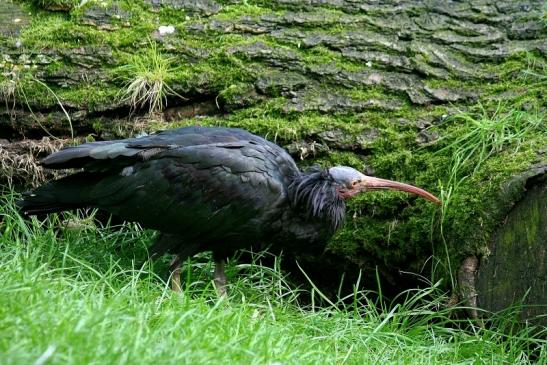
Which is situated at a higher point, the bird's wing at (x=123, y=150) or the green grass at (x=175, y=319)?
the bird's wing at (x=123, y=150)

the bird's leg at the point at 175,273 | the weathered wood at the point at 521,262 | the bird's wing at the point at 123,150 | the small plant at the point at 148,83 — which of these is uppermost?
the small plant at the point at 148,83

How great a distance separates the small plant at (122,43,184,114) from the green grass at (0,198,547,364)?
3.02 ft

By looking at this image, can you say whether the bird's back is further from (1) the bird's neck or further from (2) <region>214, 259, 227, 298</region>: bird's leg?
(2) <region>214, 259, 227, 298</region>: bird's leg

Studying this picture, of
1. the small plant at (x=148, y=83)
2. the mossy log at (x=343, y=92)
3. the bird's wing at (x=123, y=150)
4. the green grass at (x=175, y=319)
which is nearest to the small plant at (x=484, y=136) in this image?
the mossy log at (x=343, y=92)

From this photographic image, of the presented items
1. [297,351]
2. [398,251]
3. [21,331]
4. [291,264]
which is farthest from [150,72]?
[21,331]

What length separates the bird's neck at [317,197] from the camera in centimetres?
563

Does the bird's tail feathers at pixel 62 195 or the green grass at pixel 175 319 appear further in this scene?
the bird's tail feathers at pixel 62 195

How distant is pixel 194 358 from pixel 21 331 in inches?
26.4

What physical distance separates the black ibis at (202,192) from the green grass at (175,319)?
29 centimetres

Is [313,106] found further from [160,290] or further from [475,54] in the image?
[160,290]

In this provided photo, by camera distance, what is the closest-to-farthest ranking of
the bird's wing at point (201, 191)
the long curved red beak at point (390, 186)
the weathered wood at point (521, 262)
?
the weathered wood at point (521, 262)
the bird's wing at point (201, 191)
the long curved red beak at point (390, 186)

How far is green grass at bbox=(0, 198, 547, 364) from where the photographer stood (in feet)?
11.6

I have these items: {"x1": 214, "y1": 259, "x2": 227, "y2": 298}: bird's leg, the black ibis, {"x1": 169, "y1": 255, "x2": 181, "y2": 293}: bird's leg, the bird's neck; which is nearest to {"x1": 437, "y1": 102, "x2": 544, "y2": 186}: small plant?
the black ibis

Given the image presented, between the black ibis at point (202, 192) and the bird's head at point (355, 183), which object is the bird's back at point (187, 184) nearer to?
the black ibis at point (202, 192)
